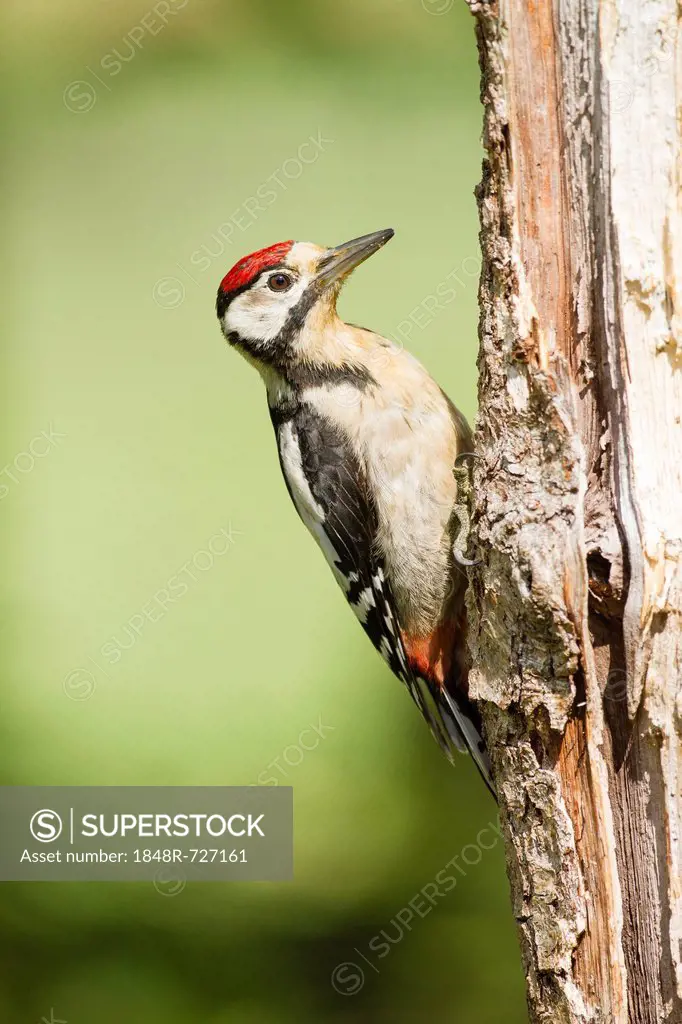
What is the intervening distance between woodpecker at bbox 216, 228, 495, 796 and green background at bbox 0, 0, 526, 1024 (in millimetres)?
420

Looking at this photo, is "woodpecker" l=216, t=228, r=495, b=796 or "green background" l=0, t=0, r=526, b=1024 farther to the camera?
"green background" l=0, t=0, r=526, b=1024

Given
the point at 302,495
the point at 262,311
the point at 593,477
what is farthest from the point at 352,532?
the point at 593,477

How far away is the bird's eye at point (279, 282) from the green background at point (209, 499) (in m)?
0.42

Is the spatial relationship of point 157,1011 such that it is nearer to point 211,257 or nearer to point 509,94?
point 211,257

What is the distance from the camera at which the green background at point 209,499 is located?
98.6 inches

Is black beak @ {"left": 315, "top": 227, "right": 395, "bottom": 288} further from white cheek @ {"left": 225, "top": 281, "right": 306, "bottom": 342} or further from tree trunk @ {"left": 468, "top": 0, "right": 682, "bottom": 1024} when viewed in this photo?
tree trunk @ {"left": 468, "top": 0, "right": 682, "bottom": 1024}

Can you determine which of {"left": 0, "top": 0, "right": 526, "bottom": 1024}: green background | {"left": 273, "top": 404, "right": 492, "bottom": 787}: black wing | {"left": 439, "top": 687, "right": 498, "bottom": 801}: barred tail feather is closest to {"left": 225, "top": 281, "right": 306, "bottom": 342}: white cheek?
{"left": 273, "top": 404, "right": 492, "bottom": 787}: black wing

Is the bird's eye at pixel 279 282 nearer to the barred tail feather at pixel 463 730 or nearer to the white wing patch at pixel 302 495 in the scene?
the white wing patch at pixel 302 495

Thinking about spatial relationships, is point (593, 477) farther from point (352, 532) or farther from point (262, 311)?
point (262, 311)

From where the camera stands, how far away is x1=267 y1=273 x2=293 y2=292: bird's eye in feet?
6.76

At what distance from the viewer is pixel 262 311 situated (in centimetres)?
209

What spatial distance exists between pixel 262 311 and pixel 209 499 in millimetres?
636

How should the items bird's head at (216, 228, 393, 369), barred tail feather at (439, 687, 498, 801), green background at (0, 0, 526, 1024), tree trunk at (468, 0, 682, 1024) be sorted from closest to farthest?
tree trunk at (468, 0, 682, 1024)
barred tail feather at (439, 687, 498, 801)
bird's head at (216, 228, 393, 369)
green background at (0, 0, 526, 1024)

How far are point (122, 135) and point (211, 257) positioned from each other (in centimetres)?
44
